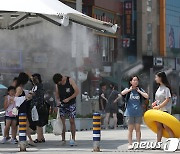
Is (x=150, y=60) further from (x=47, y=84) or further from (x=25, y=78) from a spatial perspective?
(x=25, y=78)

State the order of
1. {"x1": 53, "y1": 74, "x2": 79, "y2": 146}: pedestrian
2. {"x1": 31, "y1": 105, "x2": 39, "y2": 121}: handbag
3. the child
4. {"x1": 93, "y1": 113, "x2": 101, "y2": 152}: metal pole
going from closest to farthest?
{"x1": 93, "y1": 113, "x2": 101, "y2": 152}: metal pole → {"x1": 53, "y1": 74, "x2": 79, "y2": 146}: pedestrian → {"x1": 31, "y1": 105, "x2": 39, "y2": 121}: handbag → the child

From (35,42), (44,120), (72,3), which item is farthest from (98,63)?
(44,120)

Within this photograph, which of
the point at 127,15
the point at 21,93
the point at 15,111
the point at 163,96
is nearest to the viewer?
the point at 163,96

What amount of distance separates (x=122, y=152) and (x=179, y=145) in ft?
3.86

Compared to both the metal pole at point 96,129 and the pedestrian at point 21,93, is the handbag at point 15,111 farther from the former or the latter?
the metal pole at point 96,129

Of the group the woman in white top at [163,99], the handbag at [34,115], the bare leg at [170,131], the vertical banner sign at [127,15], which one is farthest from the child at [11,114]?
the vertical banner sign at [127,15]

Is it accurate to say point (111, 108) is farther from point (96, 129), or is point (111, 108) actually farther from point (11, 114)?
point (96, 129)

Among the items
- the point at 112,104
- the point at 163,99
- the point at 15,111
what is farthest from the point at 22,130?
the point at 112,104

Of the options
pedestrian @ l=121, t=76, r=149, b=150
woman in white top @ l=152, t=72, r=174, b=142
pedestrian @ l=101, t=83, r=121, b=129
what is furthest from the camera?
pedestrian @ l=101, t=83, r=121, b=129

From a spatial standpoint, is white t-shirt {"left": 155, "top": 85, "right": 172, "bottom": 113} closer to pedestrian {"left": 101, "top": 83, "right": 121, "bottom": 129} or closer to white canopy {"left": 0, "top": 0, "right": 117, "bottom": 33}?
white canopy {"left": 0, "top": 0, "right": 117, "bottom": 33}

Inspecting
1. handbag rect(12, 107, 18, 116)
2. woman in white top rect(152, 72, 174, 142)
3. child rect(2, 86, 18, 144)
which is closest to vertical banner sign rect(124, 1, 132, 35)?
child rect(2, 86, 18, 144)

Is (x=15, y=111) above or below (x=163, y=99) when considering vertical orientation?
below

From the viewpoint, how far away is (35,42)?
39.2 meters

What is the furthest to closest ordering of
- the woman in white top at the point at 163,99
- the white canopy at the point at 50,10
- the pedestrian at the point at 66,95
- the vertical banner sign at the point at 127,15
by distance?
1. the vertical banner sign at the point at 127,15
2. the pedestrian at the point at 66,95
3. the white canopy at the point at 50,10
4. the woman in white top at the point at 163,99
